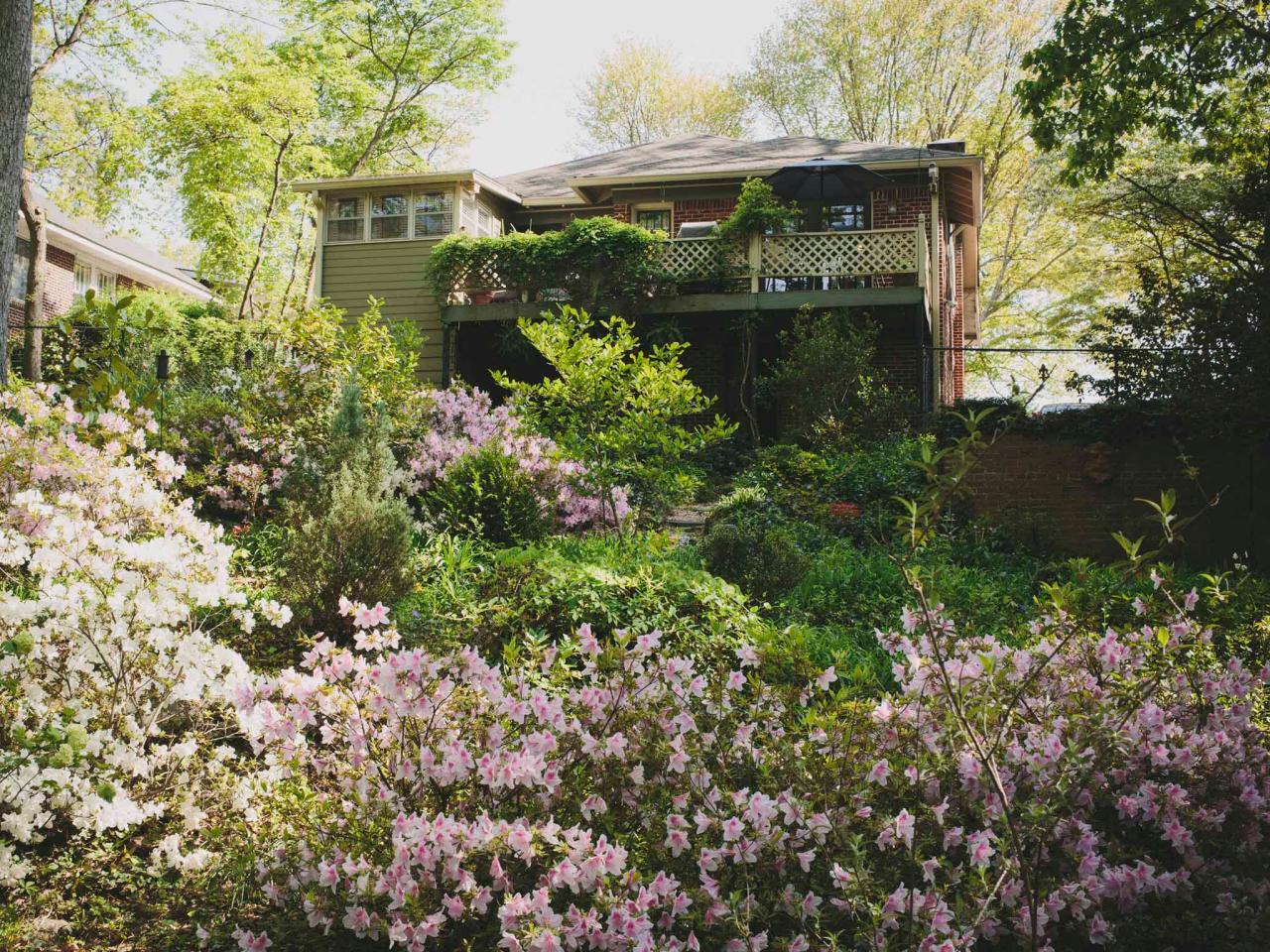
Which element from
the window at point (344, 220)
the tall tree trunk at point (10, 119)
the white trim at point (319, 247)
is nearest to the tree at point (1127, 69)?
the tall tree trunk at point (10, 119)

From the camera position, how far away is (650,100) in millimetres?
33531

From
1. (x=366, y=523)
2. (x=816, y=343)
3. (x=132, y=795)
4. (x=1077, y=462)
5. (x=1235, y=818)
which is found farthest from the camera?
(x=816, y=343)

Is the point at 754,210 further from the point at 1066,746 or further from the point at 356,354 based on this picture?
the point at 1066,746

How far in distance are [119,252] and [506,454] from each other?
21.9 metres

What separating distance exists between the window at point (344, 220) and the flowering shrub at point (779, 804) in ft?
59.2

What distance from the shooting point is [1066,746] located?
112 inches

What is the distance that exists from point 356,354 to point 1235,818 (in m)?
9.57

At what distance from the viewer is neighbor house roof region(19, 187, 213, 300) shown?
2356 cm

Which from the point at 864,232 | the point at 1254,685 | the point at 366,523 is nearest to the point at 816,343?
the point at 864,232

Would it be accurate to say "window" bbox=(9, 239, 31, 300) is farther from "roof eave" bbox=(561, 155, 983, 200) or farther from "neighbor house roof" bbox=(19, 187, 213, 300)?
"roof eave" bbox=(561, 155, 983, 200)

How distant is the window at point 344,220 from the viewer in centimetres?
2003

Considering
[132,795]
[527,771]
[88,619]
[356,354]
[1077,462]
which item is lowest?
[132,795]

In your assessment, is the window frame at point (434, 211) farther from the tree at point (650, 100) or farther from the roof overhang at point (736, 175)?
the tree at point (650, 100)

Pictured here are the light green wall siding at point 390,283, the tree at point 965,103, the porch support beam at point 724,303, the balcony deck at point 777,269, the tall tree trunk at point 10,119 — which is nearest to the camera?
the tall tree trunk at point 10,119
